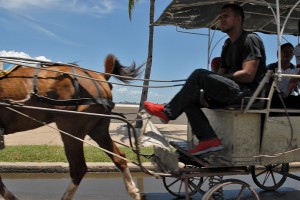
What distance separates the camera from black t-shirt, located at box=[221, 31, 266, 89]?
3973 millimetres

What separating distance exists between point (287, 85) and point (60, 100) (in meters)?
3.01

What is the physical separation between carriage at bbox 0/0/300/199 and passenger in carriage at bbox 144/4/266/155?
14cm

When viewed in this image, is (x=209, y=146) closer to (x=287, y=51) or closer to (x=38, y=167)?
(x=287, y=51)

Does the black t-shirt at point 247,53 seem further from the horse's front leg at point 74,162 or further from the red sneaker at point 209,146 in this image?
the horse's front leg at point 74,162

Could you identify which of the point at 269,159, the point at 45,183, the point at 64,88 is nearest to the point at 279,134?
the point at 269,159

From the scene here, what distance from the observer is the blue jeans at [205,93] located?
3910 millimetres

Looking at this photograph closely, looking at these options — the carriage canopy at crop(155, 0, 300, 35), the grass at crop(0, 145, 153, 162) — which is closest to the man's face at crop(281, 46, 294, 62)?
the carriage canopy at crop(155, 0, 300, 35)

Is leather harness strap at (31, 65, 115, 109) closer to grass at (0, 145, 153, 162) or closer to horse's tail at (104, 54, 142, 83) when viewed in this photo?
horse's tail at (104, 54, 142, 83)

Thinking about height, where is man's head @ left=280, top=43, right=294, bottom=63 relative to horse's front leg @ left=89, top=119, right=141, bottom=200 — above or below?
above

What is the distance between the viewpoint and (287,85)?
526 cm

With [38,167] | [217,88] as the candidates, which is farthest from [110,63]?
[38,167]

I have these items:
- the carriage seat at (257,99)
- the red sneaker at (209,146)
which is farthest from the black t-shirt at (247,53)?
the red sneaker at (209,146)

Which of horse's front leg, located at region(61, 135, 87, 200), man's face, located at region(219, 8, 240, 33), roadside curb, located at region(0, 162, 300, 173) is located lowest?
roadside curb, located at region(0, 162, 300, 173)

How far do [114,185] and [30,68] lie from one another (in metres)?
2.73
